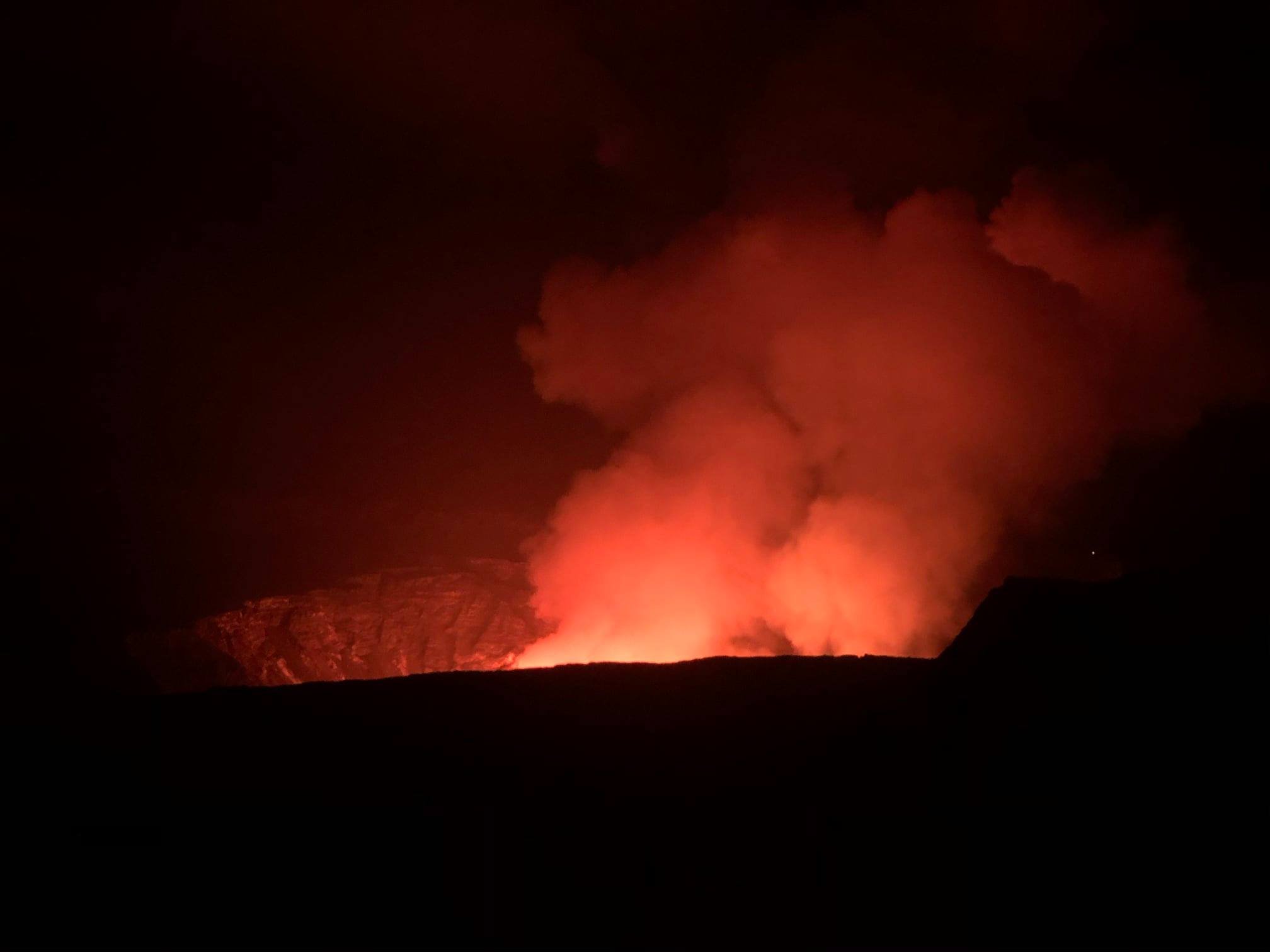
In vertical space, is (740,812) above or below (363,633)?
below

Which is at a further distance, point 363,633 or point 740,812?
point 363,633

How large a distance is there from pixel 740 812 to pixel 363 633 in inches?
497

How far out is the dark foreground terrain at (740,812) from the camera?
3650 millimetres

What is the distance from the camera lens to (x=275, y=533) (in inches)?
669

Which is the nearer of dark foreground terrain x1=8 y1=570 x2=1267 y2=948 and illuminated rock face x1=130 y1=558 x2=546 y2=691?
dark foreground terrain x1=8 y1=570 x2=1267 y2=948

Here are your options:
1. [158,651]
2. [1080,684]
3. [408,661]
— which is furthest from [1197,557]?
[158,651]

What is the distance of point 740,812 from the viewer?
465 cm

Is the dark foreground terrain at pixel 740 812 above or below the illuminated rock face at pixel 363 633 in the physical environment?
below

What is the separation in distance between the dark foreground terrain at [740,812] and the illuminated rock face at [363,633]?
10541 mm

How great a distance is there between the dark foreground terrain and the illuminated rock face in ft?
34.6

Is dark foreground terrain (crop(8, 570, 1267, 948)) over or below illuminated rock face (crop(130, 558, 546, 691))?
below

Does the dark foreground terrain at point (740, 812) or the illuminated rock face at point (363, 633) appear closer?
the dark foreground terrain at point (740, 812)

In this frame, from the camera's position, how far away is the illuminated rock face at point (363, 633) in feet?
50.3

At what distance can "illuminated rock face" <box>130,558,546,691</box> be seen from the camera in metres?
15.3
